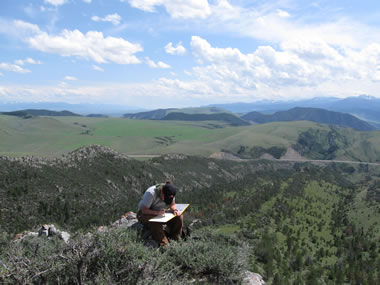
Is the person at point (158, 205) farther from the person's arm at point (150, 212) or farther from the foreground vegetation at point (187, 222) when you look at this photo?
the foreground vegetation at point (187, 222)

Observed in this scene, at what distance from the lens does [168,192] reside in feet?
39.8

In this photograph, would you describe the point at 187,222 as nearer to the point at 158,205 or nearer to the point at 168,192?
the point at 158,205

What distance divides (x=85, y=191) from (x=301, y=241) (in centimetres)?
5271

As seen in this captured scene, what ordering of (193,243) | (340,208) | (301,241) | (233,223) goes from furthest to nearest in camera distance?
1. (340,208)
2. (233,223)
3. (301,241)
4. (193,243)

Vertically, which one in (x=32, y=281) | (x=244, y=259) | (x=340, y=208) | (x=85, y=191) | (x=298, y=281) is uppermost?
(x=32, y=281)

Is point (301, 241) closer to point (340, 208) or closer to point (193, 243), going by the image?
point (340, 208)

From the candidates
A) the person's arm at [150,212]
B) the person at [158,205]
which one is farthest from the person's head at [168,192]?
the person's arm at [150,212]

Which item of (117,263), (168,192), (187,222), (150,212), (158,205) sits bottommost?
(187,222)

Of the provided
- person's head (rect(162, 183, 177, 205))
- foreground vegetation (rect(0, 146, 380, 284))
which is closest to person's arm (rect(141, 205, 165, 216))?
person's head (rect(162, 183, 177, 205))

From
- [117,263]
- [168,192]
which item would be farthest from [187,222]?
[117,263]

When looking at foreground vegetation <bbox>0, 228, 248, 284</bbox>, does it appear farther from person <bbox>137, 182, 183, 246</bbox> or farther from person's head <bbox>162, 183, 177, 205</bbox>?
person's head <bbox>162, 183, 177, 205</bbox>

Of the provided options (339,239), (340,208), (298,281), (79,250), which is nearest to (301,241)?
(339,239)

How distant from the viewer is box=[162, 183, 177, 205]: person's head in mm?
12117

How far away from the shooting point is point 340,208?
Answer: 9038 cm
